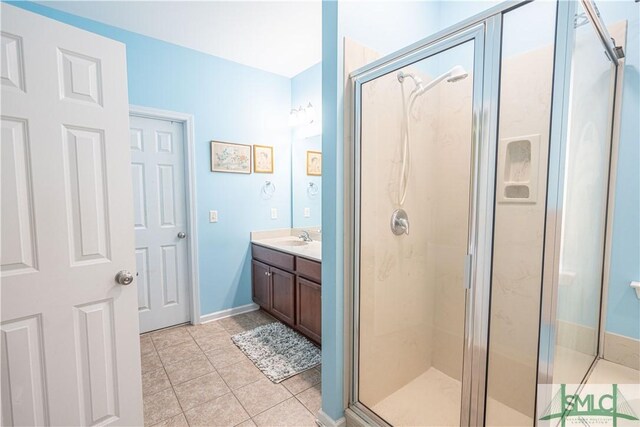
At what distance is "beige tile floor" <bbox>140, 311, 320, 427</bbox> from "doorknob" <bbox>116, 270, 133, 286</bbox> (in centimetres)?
90

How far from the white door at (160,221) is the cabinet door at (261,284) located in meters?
0.68

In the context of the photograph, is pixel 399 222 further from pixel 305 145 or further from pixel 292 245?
pixel 305 145

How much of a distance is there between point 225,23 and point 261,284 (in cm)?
239

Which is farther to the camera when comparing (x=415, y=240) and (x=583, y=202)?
(x=415, y=240)

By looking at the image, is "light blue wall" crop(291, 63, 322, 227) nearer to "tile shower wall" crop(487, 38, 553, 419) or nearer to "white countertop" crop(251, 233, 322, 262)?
"white countertop" crop(251, 233, 322, 262)

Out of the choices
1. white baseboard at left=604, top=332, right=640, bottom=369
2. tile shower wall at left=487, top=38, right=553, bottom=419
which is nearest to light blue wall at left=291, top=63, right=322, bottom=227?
tile shower wall at left=487, top=38, right=553, bottom=419

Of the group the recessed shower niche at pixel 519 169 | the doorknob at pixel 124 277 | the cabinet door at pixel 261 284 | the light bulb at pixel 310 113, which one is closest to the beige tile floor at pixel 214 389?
the cabinet door at pixel 261 284

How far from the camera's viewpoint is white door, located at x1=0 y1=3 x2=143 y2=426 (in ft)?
3.72

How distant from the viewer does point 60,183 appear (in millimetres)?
1222

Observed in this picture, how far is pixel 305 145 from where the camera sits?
316cm

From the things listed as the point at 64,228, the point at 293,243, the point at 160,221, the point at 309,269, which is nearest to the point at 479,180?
the point at 309,269

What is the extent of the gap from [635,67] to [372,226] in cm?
158

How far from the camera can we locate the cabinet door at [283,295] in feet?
8.43

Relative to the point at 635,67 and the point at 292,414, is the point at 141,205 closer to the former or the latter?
Answer: the point at 292,414
